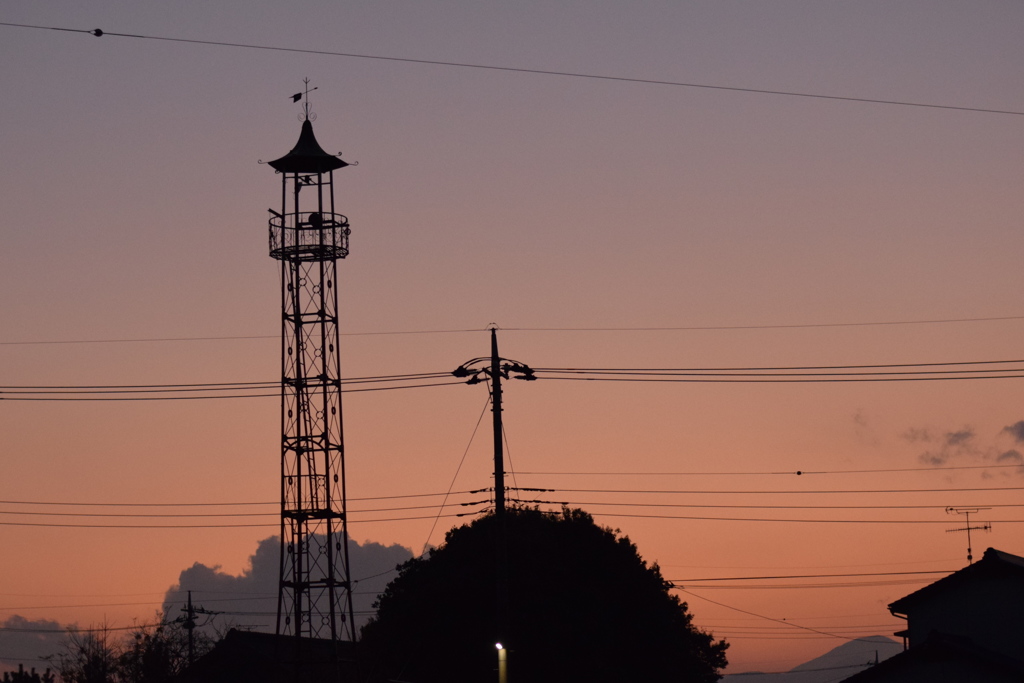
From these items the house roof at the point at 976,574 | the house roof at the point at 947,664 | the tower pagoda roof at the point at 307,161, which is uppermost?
the tower pagoda roof at the point at 307,161

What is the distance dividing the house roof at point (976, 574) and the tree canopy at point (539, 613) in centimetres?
1457

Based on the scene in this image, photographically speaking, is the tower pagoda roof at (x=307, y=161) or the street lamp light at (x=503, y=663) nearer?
the street lamp light at (x=503, y=663)

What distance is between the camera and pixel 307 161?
55406 mm

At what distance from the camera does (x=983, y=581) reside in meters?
46.4

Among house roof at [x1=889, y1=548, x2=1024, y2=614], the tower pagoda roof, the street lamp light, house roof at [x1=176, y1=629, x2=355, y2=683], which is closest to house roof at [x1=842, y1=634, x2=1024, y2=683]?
house roof at [x1=889, y1=548, x2=1024, y2=614]

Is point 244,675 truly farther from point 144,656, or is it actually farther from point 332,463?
point 144,656

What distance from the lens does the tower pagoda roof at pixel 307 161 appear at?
55.2 meters

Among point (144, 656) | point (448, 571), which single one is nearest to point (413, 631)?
point (448, 571)

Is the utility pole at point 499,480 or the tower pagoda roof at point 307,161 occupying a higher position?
the tower pagoda roof at point 307,161

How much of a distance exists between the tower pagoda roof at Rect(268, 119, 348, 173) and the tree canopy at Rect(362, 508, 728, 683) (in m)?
18.2

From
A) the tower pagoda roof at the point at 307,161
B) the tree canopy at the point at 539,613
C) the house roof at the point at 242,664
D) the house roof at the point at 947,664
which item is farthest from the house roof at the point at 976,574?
the house roof at the point at 242,664

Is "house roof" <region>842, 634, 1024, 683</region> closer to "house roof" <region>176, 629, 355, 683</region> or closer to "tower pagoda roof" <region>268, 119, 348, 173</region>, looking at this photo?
"tower pagoda roof" <region>268, 119, 348, 173</region>

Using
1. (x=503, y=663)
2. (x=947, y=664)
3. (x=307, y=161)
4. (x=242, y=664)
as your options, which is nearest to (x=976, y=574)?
(x=947, y=664)

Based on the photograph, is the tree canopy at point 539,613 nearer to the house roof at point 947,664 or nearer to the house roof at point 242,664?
the house roof at point 242,664
